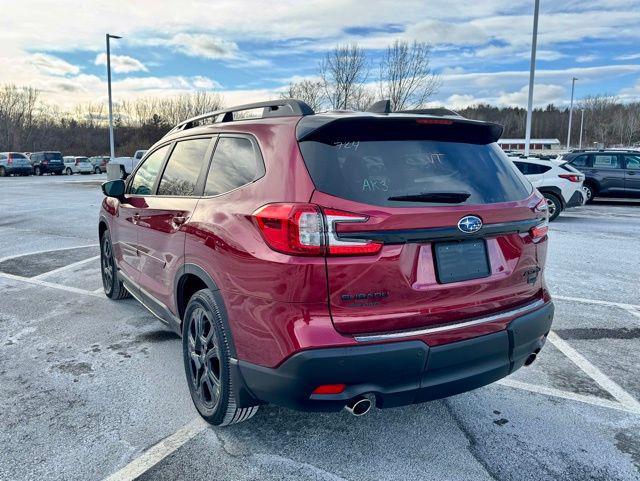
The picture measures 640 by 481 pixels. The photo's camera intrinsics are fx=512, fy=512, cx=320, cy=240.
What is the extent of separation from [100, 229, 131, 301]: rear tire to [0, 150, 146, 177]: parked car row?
89.9 feet

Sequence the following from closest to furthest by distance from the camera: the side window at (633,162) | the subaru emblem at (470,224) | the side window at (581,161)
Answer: the subaru emblem at (470,224) < the side window at (633,162) < the side window at (581,161)

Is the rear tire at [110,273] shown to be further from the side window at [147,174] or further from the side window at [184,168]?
the side window at [184,168]

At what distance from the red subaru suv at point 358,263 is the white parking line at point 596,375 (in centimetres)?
99

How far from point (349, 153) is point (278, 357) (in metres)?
1.01

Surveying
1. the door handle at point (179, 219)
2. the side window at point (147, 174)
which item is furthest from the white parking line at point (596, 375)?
the side window at point (147, 174)

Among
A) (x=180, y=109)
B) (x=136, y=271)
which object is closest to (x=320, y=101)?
(x=136, y=271)

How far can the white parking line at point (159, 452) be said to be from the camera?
2518 mm

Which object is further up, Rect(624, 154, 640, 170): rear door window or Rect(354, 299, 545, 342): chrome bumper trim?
Rect(624, 154, 640, 170): rear door window

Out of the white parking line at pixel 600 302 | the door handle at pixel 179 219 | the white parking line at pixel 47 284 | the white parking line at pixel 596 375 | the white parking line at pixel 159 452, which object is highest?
the door handle at pixel 179 219

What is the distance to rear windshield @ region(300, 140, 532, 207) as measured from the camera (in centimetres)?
237

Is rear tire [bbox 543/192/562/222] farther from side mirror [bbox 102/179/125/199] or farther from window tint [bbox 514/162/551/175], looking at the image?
side mirror [bbox 102/179/125/199]

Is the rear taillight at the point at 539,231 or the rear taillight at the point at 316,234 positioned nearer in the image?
the rear taillight at the point at 316,234

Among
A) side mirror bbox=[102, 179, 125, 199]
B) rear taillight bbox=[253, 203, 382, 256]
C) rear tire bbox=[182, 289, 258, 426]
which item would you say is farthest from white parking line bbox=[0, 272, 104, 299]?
rear taillight bbox=[253, 203, 382, 256]

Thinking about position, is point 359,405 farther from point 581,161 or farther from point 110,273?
point 581,161
